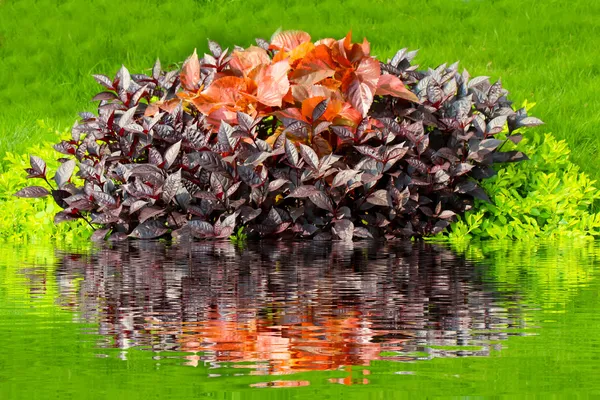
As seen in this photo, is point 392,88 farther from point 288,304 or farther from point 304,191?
point 288,304

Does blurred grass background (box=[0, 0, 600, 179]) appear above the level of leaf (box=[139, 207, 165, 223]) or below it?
above

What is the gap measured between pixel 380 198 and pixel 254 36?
6.56m

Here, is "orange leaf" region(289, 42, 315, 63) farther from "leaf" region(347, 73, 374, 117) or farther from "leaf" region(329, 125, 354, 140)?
"leaf" region(329, 125, 354, 140)

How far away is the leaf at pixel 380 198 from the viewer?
6379 mm

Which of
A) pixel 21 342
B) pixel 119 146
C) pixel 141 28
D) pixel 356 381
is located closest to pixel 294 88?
pixel 119 146

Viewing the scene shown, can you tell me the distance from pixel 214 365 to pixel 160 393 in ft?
1.06

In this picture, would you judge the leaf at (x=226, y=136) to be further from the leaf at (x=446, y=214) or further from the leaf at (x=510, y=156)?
the leaf at (x=510, y=156)

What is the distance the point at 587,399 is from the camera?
210 centimetres

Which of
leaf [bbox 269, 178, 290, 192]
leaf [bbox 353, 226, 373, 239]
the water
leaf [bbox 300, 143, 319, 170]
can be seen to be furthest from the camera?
leaf [bbox 353, 226, 373, 239]

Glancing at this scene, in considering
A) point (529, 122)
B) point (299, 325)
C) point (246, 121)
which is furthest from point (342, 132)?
point (299, 325)

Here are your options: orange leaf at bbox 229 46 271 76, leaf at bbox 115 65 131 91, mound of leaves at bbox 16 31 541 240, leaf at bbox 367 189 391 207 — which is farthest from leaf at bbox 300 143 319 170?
leaf at bbox 115 65 131 91

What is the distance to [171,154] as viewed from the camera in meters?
6.49

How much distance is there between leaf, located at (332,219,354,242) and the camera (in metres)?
6.28

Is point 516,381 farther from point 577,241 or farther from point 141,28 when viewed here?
point 141,28
